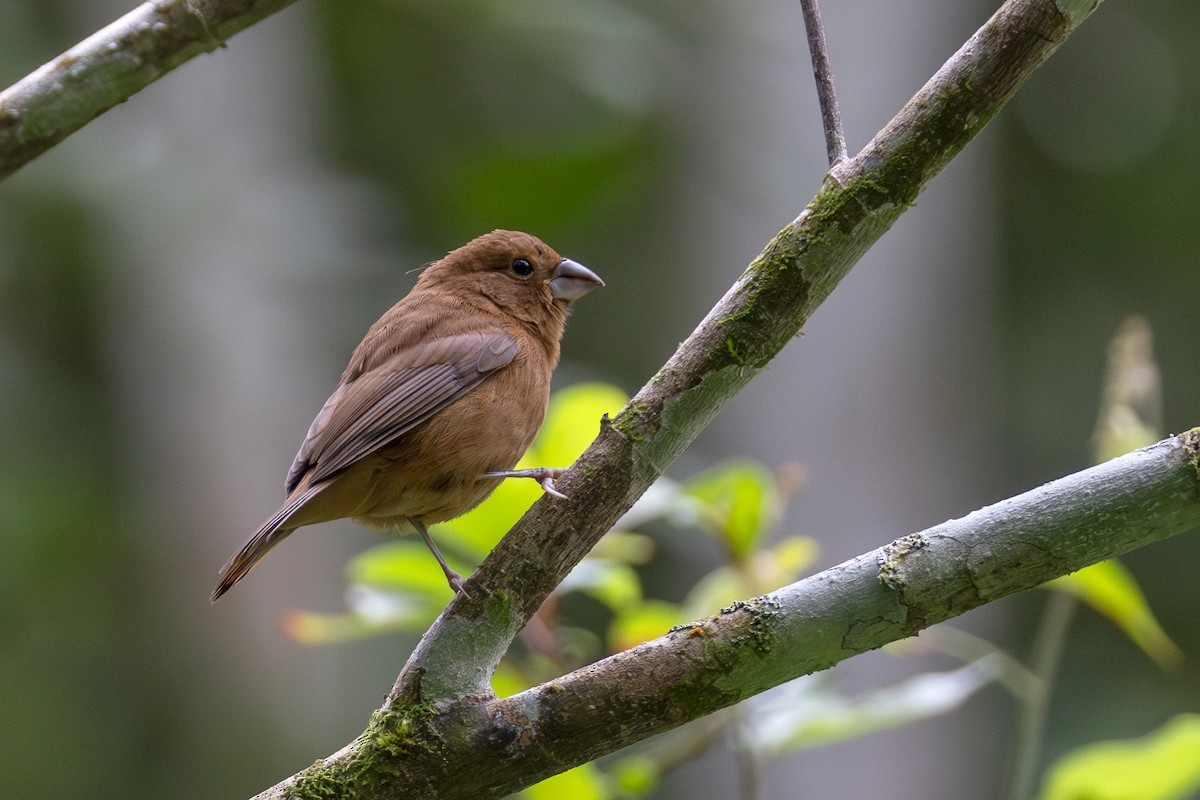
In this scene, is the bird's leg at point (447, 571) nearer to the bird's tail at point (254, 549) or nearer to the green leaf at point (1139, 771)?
the bird's tail at point (254, 549)

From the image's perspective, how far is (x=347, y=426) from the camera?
351 centimetres

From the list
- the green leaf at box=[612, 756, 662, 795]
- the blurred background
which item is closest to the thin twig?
the green leaf at box=[612, 756, 662, 795]

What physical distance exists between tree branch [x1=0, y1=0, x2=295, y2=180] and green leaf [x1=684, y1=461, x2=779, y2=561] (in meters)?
1.47

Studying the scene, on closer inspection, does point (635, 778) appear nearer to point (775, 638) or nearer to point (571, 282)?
point (775, 638)

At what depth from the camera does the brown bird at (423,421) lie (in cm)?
341

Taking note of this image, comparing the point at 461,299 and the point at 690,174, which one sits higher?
→ the point at 690,174

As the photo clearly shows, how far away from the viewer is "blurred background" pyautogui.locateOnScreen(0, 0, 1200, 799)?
6719 millimetres

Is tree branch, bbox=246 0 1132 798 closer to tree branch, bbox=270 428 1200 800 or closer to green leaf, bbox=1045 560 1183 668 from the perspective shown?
tree branch, bbox=270 428 1200 800

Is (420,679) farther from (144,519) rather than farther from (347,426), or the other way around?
(144,519)

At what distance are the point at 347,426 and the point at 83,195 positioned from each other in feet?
14.7

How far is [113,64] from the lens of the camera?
257 cm

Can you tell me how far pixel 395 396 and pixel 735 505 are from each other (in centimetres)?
117

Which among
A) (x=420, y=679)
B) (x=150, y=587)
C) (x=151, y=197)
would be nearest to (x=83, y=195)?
(x=151, y=197)

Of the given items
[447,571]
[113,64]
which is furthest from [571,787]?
[113,64]
